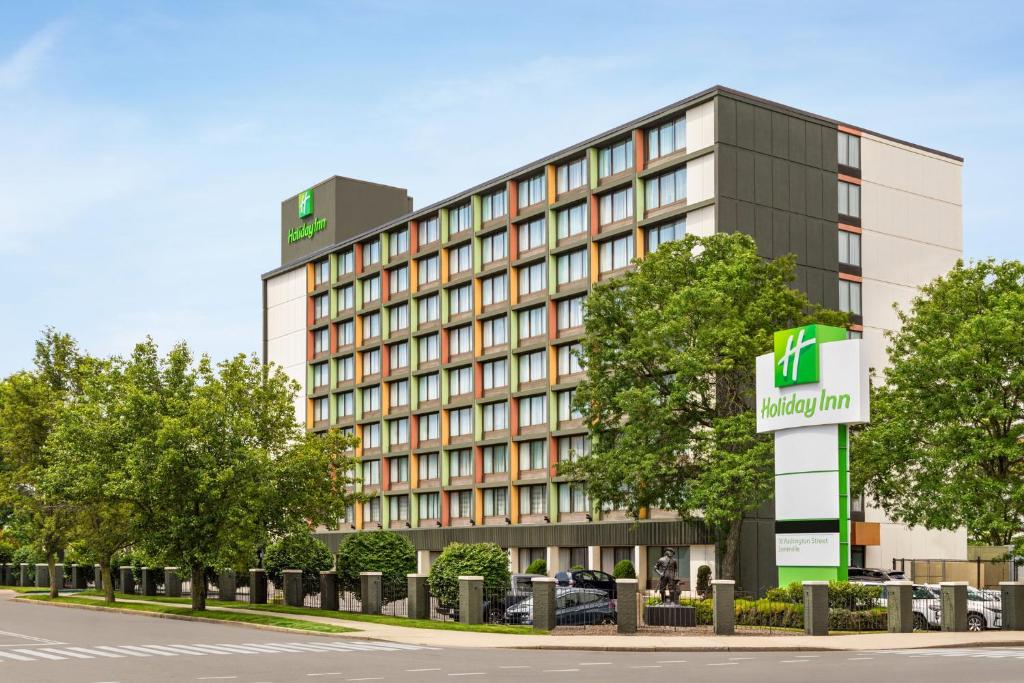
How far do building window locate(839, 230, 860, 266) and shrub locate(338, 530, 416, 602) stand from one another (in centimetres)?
3623

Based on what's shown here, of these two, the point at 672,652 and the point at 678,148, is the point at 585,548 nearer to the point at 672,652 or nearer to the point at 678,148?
the point at 678,148

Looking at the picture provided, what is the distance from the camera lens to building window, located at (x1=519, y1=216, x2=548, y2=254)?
3350 inches

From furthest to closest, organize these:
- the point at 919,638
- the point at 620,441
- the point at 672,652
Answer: the point at 620,441
the point at 919,638
the point at 672,652

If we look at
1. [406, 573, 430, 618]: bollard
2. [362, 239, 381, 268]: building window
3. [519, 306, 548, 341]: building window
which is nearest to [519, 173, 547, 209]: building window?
[519, 306, 548, 341]: building window

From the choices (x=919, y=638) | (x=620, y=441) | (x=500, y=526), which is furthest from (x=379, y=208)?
(x=919, y=638)

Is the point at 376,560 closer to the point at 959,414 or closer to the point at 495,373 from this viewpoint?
the point at 959,414

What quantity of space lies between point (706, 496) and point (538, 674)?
2999cm

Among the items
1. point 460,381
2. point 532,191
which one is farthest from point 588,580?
point 460,381

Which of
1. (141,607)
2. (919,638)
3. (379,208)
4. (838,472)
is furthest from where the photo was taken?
(379,208)

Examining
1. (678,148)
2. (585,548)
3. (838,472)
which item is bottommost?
(585,548)

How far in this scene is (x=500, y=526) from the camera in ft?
284

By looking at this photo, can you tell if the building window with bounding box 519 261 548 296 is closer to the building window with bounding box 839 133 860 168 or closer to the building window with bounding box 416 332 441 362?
the building window with bounding box 416 332 441 362

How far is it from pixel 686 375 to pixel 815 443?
14.3 meters

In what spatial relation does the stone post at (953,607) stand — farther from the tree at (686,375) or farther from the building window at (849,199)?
the building window at (849,199)
